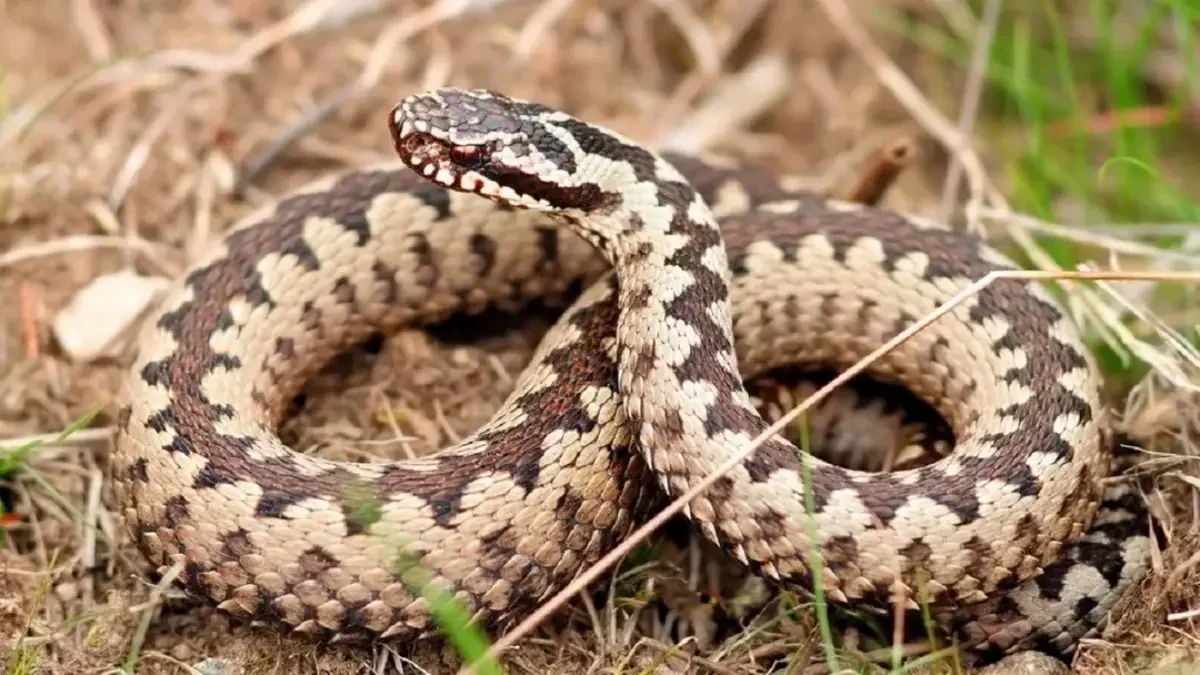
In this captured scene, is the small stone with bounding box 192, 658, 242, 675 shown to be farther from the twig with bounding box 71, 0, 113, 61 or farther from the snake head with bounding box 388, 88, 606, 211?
the twig with bounding box 71, 0, 113, 61

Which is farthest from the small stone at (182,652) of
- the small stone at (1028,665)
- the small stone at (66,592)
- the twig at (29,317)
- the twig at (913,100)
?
the twig at (913,100)

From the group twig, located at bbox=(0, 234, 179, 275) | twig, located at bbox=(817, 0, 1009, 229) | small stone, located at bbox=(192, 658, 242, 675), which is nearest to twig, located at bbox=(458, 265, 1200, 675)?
small stone, located at bbox=(192, 658, 242, 675)

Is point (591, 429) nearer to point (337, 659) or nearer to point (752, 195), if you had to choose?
point (337, 659)

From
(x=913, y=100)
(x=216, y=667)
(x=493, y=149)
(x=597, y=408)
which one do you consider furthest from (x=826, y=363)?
(x=216, y=667)

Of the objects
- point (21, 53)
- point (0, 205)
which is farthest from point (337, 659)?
point (21, 53)

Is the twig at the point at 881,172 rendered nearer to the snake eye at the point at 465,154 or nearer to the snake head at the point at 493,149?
the snake head at the point at 493,149

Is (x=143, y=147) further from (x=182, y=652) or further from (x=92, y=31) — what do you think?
(x=182, y=652)
